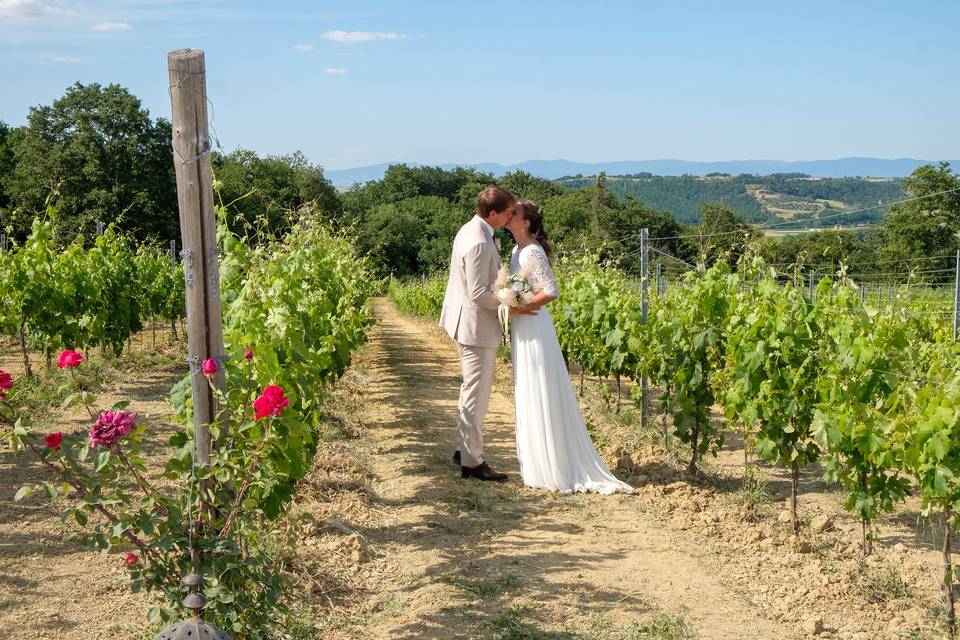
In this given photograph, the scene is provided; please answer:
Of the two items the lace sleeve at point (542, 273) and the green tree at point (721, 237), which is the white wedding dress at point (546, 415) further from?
the green tree at point (721, 237)

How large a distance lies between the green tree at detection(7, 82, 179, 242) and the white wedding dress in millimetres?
31713

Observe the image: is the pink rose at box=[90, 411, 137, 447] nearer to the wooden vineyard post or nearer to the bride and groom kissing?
the bride and groom kissing

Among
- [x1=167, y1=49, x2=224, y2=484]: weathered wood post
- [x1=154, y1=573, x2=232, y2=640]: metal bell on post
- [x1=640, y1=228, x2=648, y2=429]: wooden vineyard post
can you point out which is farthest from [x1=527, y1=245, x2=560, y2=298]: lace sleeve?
[x1=154, y1=573, x2=232, y2=640]: metal bell on post

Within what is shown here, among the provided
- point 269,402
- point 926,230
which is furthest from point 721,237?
point 269,402

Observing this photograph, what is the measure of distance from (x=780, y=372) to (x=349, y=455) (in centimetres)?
319

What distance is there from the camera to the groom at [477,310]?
A: 542cm

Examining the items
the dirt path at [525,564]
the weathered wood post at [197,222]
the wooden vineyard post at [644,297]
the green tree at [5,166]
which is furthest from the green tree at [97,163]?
the weathered wood post at [197,222]

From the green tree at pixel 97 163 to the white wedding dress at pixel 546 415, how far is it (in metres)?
31.7

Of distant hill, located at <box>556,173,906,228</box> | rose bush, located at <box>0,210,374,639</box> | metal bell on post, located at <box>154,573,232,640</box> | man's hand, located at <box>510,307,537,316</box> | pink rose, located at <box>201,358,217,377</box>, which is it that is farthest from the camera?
distant hill, located at <box>556,173,906,228</box>

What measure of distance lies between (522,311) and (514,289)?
0.19 m

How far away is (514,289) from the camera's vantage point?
5.34 m

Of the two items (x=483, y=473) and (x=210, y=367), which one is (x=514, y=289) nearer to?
(x=483, y=473)

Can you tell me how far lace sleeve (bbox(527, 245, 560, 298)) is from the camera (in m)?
5.38

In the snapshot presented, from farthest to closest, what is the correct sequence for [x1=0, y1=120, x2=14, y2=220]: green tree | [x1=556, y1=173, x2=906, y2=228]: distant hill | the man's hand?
[x1=556, y1=173, x2=906, y2=228]: distant hill, [x1=0, y1=120, x2=14, y2=220]: green tree, the man's hand
